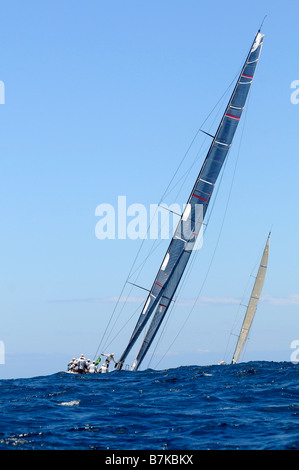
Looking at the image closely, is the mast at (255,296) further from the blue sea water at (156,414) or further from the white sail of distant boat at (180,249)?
the blue sea water at (156,414)

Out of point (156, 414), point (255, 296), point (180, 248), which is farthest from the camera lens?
point (255, 296)

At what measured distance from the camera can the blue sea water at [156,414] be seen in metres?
13.7

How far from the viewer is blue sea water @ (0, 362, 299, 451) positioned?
13656mm

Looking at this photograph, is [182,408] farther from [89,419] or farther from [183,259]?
[183,259]

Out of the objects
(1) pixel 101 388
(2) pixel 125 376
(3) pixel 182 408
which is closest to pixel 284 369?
(2) pixel 125 376

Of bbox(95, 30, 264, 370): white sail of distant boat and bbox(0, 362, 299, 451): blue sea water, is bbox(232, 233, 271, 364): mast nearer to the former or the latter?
bbox(95, 30, 264, 370): white sail of distant boat

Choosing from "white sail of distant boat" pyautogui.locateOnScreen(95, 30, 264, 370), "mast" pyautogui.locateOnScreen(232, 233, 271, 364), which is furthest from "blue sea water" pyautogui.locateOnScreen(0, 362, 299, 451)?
"mast" pyautogui.locateOnScreen(232, 233, 271, 364)

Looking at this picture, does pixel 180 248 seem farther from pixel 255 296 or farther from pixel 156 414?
pixel 255 296

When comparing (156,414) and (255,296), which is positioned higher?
(156,414)

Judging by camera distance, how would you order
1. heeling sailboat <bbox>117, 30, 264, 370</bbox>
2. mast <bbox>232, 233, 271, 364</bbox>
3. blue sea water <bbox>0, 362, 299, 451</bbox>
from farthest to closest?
mast <bbox>232, 233, 271, 364</bbox> < heeling sailboat <bbox>117, 30, 264, 370</bbox> < blue sea water <bbox>0, 362, 299, 451</bbox>

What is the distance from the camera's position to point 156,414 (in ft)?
56.4

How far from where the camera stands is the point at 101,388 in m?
24.1

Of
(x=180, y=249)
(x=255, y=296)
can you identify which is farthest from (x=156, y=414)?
(x=255, y=296)

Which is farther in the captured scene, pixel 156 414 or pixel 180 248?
pixel 180 248
